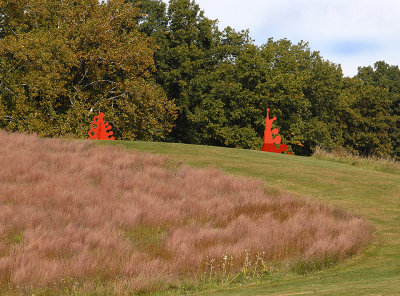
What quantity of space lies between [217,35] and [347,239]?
39.4 meters

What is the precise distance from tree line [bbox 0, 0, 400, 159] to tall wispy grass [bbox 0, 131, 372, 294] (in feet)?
54.0

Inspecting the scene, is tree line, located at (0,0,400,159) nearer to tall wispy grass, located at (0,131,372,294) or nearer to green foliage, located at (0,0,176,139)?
green foliage, located at (0,0,176,139)

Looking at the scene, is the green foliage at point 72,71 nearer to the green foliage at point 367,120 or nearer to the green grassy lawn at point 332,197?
the green grassy lawn at point 332,197

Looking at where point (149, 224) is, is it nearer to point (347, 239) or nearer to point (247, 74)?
point (347, 239)

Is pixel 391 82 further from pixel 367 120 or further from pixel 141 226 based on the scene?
pixel 141 226

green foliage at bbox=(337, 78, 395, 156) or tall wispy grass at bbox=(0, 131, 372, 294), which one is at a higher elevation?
green foliage at bbox=(337, 78, 395, 156)

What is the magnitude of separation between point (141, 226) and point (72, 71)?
25973 millimetres

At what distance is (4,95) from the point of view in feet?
98.2

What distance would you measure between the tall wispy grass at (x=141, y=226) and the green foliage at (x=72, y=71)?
1548 centimetres

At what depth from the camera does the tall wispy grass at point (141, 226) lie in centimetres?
691

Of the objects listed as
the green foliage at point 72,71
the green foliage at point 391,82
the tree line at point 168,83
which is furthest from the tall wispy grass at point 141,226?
the green foliage at point 391,82

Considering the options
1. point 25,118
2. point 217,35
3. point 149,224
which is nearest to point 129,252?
point 149,224

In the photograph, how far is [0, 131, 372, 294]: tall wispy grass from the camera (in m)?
6.91

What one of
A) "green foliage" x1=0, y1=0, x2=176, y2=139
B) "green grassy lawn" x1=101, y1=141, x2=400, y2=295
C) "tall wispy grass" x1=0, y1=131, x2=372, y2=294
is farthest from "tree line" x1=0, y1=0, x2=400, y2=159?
"tall wispy grass" x1=0, y1=131, x2=372, y2=294
